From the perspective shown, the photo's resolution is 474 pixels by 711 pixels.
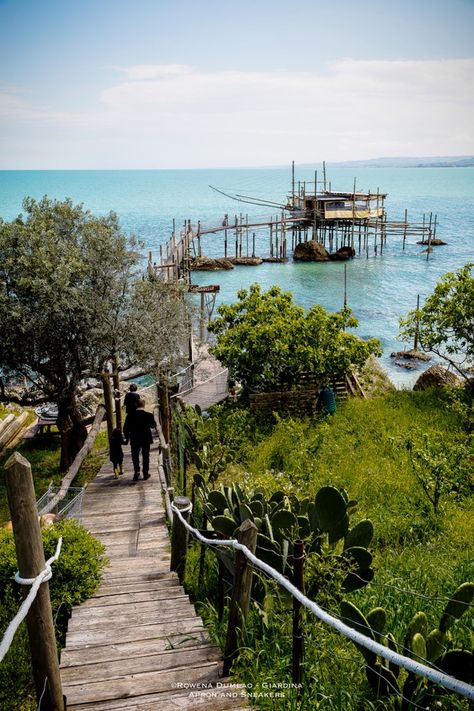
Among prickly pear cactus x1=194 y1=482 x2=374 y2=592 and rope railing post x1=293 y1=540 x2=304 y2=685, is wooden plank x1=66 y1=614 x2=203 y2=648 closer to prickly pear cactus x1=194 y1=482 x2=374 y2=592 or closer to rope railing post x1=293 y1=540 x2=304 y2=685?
prickly pear cactus x1=194 y1=482 x2=374 y2=592

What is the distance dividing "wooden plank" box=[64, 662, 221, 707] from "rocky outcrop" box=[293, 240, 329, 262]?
50227 mm

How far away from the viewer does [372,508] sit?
9750 mm

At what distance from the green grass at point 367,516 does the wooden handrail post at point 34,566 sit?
1.17 meters

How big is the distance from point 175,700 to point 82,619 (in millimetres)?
1681

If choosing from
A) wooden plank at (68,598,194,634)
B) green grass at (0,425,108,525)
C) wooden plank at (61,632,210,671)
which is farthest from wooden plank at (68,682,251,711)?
green grass at (0,425,108,525)

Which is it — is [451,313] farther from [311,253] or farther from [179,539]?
[311,253]

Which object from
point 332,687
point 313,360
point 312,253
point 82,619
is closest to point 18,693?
point 82,619

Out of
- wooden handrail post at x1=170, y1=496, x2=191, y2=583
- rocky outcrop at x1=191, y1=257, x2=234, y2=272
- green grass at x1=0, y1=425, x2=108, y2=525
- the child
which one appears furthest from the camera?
rocky outcrop at x1=191, y1=257, x2=234, y2=272

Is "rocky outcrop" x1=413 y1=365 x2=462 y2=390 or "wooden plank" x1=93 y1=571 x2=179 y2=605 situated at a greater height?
"wooden plank" x1=93 y1=571 x2=179 y2=605

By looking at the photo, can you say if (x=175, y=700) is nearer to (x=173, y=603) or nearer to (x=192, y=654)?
(x=192, y=654)

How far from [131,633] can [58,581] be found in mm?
1201

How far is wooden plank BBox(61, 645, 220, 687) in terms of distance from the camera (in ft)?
12.8

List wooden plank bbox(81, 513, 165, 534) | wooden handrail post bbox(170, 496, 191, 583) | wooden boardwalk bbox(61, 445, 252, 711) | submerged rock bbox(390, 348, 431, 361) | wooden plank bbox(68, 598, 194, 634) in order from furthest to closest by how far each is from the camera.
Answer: submerged rock bbox(390, 348, 431, 361) → wooden plank bbox(81, 513, 165, 534) → wooden handrail post bbox(170, 496, 191, 583) → wooden plank bbox(68, 598, 194, 634) → wooden boardwalk bbox(61, 445, 252, 711)

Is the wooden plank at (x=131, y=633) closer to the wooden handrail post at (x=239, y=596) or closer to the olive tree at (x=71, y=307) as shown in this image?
the wooden handrail post at (x=239, y=596)
